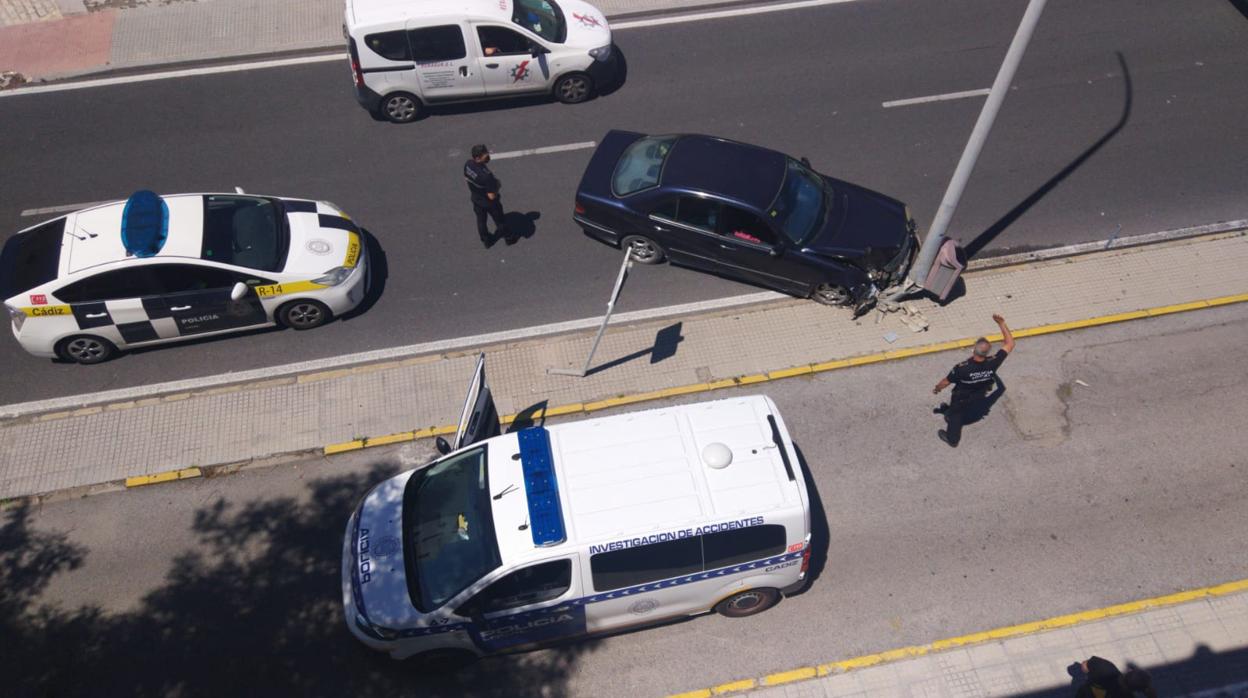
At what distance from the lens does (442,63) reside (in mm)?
12906

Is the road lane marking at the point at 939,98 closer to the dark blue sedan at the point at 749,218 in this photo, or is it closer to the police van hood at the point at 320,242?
the dark blue sedan at the point at 749,218

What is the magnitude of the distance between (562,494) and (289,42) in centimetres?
1146

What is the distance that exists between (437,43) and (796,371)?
768 centimetres

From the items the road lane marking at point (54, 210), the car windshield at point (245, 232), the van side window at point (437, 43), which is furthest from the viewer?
the van side window at point (437, 43)

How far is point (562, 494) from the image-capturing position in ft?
25.0

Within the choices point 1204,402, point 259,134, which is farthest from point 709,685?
point 259,134

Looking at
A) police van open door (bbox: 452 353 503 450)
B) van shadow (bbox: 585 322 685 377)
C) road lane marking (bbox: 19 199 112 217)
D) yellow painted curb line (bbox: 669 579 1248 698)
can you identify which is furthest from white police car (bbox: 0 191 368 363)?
yellow painted curb line (bbox: 669 579 1248 698)

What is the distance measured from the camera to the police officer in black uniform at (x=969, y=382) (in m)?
9.02

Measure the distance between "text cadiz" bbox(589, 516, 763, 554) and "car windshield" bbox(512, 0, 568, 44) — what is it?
29.8 feet

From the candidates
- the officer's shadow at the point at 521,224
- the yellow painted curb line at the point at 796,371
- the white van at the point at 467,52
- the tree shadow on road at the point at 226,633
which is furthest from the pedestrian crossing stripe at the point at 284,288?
the white van at the point at 467,52

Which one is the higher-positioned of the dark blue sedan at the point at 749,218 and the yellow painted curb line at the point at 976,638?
the dark blue sedan at the point at 749,218

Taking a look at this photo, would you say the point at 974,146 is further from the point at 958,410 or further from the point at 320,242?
the point at 320,242

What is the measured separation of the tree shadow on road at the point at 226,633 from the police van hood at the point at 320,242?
3246 mm

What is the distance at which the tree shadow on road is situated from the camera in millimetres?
8195
